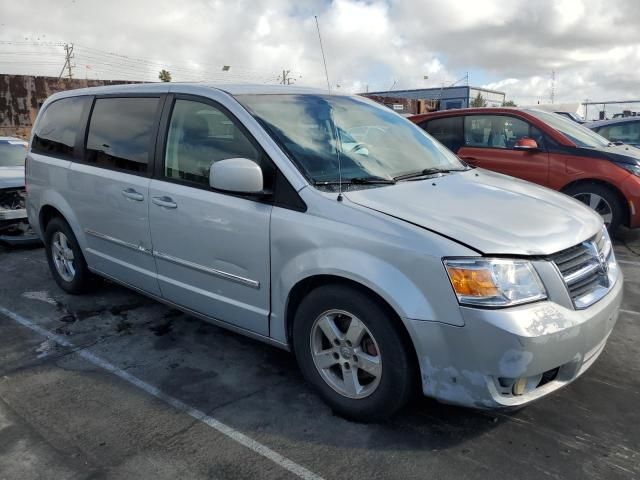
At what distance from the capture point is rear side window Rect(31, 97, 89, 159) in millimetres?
4609

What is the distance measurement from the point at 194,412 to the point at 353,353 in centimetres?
99

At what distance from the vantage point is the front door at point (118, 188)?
3801mm

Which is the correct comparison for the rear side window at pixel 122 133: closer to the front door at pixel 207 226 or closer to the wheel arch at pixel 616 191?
the front door at pixel 207 226

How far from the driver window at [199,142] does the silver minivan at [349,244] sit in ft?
0.04

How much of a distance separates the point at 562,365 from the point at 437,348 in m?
0.61

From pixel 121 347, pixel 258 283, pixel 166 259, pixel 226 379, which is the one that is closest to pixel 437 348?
pixel 258 283

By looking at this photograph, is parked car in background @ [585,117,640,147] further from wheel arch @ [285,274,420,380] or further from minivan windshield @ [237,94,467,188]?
wheel arch @ [285,274,420,380]

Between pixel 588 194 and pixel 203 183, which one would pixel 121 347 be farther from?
pixel 588 194

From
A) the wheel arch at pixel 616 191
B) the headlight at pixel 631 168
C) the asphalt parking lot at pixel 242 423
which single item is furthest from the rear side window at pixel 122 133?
the headlight at pixel 631 168

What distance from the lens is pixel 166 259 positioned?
3652 mm

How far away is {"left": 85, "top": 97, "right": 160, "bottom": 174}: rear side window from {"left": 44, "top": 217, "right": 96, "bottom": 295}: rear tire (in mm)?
837

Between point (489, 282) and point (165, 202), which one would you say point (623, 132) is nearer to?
point (489, 282)

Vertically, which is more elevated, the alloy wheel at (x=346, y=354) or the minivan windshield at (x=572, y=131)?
the minivan windshield at (x=572, y=131)

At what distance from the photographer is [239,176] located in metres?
2.93
